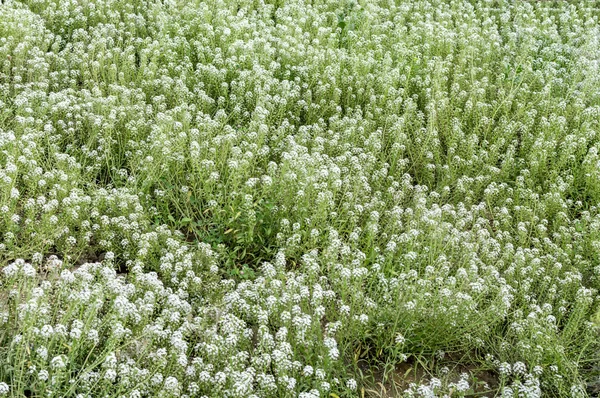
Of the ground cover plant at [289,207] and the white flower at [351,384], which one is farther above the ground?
the ground cover plant at [289,207]

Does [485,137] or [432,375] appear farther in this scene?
[485,137]

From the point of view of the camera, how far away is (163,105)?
21.1ft

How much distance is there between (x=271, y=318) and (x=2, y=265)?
6.29 ft

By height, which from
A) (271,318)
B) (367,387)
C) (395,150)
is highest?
(395,150)

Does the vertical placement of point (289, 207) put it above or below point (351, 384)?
above

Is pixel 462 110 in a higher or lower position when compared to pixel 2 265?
higher

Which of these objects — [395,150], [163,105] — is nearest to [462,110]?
[395,150]

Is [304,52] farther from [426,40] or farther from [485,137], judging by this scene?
[485,137]

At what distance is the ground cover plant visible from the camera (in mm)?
4082

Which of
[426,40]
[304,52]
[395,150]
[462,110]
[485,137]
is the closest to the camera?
[395,150]

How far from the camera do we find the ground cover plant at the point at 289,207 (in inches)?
161

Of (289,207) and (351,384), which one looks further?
(289,207)

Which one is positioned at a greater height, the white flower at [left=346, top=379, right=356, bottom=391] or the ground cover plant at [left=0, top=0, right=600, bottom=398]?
the ground cover plant at [left=0, top=0, right=600, bottom=398]

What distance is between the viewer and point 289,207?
17.9 feet
